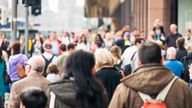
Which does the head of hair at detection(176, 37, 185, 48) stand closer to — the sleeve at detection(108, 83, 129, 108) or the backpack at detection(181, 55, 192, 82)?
the backpack at detection(181, 55, 192, 82)

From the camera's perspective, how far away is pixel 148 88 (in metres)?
7.31

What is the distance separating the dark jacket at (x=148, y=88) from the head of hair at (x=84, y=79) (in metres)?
0.19

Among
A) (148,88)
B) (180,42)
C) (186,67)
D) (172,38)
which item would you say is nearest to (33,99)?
(148,88)

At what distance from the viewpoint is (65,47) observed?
17500 mm

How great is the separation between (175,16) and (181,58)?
14706mm

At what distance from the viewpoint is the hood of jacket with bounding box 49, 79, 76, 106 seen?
739 cm

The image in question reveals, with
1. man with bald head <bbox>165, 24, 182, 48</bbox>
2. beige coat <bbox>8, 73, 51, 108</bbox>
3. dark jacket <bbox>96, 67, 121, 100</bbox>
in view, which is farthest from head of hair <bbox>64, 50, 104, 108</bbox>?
man with bald head <bbox>165, 24, 182, 48</bbox>

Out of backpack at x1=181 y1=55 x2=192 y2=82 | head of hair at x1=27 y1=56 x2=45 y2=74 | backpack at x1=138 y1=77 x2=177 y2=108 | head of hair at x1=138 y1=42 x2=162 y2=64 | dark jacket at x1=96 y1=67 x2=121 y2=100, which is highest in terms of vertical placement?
head of hair at x1=138 y1=42 x2=162 y2=64

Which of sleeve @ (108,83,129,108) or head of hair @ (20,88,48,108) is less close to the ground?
head of hair @ (20,88,48,108)

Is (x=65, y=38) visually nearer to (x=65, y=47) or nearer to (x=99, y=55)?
(x=65, y=47)

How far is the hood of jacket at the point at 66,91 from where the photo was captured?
739cm

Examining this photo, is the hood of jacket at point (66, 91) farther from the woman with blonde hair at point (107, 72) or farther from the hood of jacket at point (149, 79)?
the woman with blonde hair at point (107, 72)

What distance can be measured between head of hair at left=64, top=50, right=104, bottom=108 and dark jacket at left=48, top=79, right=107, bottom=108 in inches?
1.9

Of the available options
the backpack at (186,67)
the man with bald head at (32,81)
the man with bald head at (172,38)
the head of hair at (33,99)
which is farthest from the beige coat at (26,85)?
the man with bald head at (172,38)
